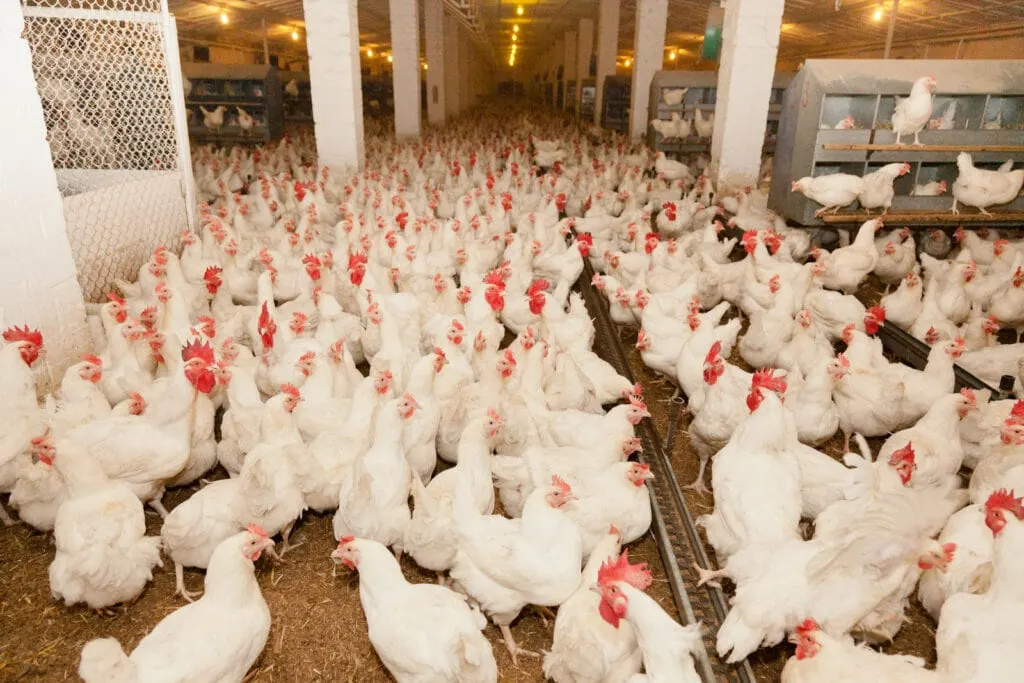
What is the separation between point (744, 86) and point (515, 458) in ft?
27.4

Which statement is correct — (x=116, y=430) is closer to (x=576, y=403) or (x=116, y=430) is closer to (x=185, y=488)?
(x=185, y=488)

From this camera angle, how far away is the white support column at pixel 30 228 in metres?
4.05

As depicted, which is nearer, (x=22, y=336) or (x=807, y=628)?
(x=807, y=628)

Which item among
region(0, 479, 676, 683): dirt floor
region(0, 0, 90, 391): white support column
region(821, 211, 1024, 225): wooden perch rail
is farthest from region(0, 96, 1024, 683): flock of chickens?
region(821, 211, 1024, 225): wooden perch rail

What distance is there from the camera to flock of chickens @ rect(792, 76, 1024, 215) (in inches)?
288

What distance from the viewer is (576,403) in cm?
427

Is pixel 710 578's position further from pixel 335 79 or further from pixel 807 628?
pixel 335 79

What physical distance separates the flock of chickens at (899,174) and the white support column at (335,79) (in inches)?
279

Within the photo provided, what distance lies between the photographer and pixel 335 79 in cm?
1032

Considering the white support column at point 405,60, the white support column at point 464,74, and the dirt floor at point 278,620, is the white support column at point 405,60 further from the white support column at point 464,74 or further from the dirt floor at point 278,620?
the dirt floor at point 278,620

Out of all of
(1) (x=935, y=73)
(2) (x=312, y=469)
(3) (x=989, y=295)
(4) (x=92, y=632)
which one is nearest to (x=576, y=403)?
(2) (x=312, y=469)

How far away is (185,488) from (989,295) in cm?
714

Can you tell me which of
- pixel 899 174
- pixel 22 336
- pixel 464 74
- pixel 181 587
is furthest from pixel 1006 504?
pixel 464 74

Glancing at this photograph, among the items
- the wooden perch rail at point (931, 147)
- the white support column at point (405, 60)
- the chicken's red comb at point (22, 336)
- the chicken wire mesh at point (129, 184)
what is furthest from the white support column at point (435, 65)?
the chicken's red comb at point (22, 336)
